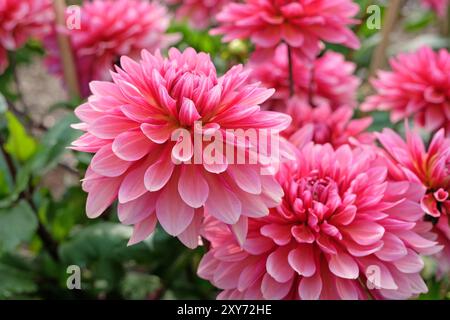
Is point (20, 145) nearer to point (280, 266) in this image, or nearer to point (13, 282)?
point (13, 282)

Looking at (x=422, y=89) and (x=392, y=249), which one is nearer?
(x=392, y=249)

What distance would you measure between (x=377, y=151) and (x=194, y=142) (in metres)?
0.27

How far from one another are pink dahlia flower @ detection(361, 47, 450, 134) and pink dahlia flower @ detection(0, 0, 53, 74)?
2.09 ft

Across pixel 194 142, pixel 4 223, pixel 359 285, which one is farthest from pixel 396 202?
pixel 4 223

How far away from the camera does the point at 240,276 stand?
2.14 ft

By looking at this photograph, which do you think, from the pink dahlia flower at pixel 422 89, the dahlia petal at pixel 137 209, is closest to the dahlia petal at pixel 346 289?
the dahlia petal at pixel 137 209

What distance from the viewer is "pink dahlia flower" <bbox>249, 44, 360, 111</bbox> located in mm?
1037

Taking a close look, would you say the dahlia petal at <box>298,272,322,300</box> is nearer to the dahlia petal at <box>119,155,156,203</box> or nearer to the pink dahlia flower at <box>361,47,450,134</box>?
the dahlia petal at <box>119,155,156,203</box>

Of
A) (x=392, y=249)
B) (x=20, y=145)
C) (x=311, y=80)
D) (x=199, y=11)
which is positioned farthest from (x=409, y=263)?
(x=199, y=11)

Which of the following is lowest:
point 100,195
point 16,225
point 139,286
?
point 139,286

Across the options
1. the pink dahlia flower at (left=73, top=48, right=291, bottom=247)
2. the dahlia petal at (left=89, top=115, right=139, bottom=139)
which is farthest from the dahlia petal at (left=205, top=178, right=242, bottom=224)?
the dahlia petal at (left=89, top=115, right=139, bottom=139)

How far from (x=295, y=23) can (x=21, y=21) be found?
0.51 metres

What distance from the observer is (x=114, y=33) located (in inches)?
42.7
